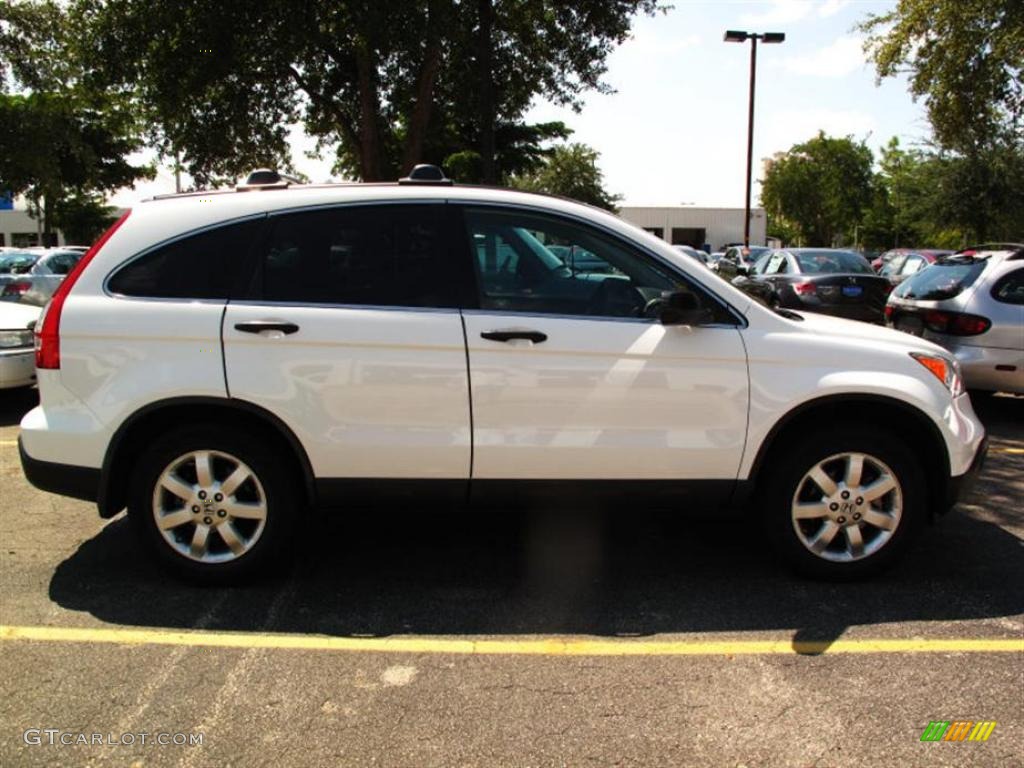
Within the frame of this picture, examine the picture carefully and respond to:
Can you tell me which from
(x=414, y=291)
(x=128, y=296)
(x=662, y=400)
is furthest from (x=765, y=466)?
(x=128, y=296)

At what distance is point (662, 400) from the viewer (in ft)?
12.1

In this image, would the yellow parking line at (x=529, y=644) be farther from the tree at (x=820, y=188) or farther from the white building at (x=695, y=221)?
the tree at (x=820, y=188)

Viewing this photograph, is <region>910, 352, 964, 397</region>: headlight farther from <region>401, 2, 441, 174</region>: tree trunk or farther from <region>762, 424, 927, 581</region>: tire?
<region>401, 2, 441, 174</region>: tree trunk

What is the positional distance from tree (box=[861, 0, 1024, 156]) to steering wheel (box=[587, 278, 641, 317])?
12.0m

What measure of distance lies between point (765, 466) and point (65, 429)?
3277 mm

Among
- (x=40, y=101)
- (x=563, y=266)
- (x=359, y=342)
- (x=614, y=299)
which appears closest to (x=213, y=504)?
(x=359, y=342)

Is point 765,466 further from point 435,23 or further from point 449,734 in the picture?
point 435,23

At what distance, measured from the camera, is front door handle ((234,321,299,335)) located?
11.8 feet

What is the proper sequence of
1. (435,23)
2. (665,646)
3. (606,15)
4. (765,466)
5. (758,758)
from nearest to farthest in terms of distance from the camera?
(758,758)
(665,646)
(765,466)
(435,23)
(606,15)

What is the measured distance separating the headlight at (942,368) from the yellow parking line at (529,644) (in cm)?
119

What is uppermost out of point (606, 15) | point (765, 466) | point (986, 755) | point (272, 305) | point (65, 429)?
point (606, 15)

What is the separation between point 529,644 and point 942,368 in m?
2.36

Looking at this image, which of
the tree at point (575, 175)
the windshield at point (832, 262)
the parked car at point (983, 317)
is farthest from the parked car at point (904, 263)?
the tree at point (575, 175)

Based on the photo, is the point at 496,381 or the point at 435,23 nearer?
the point at 496,381
